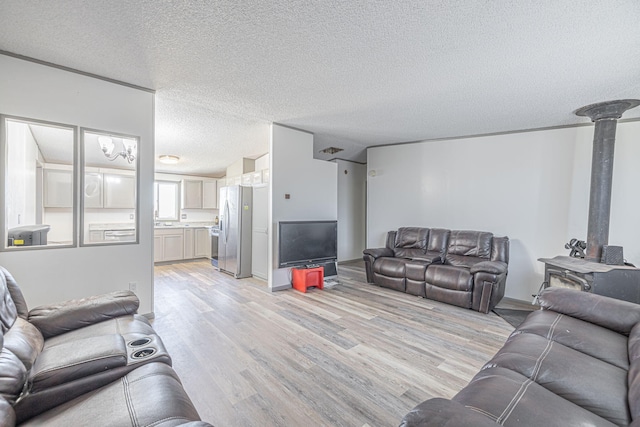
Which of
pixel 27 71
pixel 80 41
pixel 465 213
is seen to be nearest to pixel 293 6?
pixel 80 41

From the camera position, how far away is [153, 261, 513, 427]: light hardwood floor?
177 cm

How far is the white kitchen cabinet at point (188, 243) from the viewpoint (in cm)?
670

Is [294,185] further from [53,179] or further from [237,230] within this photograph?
[53,179]

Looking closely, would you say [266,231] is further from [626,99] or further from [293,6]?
[626,99]

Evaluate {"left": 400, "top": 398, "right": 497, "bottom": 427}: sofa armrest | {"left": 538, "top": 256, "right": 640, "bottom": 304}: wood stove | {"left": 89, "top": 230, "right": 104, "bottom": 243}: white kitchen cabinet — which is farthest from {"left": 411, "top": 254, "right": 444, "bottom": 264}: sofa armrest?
{"left": 89, "top": 230, "right": 104, "bottom": 243}: white kitchen cabinet

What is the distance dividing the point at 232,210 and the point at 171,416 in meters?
4.48

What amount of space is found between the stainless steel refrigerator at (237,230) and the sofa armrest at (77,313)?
3.14m

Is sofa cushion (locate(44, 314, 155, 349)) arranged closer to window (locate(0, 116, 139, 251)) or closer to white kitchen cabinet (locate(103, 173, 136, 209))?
window (locate(0, 116, 139, 251))

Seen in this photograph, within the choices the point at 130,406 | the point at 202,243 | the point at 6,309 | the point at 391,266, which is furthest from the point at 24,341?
the point at 202,243

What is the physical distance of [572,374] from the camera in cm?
129

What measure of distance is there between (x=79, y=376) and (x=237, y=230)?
4.01 m

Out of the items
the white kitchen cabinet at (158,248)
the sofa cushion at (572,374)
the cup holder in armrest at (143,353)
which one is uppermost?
the sofa cushion at (572,374)

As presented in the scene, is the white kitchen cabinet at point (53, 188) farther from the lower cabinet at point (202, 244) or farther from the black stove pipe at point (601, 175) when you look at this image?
the black stove pipe at point (601, 175)

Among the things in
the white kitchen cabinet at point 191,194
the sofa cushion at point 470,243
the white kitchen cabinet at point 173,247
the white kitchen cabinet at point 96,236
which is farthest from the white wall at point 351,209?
the white kitchen cabinet at point 96,236
